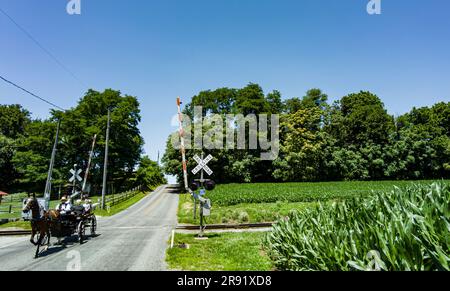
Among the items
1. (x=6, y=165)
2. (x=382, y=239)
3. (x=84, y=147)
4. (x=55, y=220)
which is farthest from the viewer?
(x=6, y=165)

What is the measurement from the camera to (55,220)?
11.9m

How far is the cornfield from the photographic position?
4816mm

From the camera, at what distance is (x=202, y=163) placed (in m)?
14.2

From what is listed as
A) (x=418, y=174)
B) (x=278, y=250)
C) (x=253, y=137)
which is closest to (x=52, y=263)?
(x=278, y=250)

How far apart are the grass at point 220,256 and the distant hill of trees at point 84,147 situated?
41.5m

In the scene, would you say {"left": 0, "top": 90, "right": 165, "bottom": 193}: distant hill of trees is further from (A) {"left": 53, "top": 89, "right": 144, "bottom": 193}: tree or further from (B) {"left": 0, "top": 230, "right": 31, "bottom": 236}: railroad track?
(B) {"left": 0, "top": 230, "right": 31, "bottom": 236}: railroad track

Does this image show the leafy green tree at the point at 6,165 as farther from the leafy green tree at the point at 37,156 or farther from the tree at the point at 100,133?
A: the tree at the point at 100,133

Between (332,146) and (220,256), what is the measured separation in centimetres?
5334

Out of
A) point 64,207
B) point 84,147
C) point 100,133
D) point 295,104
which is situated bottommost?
point 64,207

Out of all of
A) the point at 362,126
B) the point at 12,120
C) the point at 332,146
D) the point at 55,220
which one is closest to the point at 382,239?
the point at 55,220

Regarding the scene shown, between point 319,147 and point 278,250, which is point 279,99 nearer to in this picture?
point 319,147

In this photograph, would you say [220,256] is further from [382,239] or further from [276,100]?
[276,100]

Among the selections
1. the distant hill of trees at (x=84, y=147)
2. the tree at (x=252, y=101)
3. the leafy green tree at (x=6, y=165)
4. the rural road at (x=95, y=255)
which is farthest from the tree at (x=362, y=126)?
the leafy green tree at (x=6, y=165)

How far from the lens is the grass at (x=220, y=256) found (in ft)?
28.2
